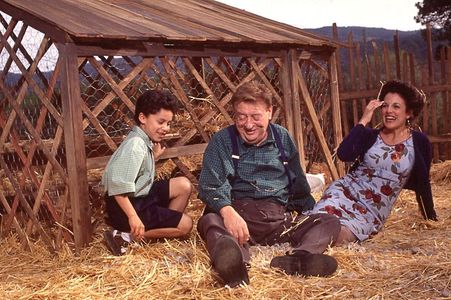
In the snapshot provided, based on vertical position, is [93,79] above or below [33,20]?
below

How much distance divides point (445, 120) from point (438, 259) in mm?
7117

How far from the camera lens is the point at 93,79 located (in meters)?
7.04

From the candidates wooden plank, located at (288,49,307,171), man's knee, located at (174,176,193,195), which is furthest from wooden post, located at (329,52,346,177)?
man's knee, located at (174,176,193,195)

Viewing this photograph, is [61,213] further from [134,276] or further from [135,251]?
[134,276]

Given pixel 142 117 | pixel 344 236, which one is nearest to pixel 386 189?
pixel 344 236

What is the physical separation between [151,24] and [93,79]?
2.90 feet

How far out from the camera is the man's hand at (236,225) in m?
4.58

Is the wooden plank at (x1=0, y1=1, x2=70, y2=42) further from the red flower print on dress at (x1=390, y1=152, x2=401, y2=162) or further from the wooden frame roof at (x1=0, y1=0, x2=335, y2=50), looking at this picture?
the red flower print on dress at (x1=390, y1=152, x2=401, y2=162)

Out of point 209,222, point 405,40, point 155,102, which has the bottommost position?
point 209,222

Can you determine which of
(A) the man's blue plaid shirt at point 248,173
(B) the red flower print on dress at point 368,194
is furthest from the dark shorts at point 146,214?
(B) the red flower print on dress at point 368,194

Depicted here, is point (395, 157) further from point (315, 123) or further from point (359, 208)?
point (315, 123)

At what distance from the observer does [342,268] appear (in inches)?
187

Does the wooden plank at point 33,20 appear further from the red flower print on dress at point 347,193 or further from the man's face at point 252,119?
the red flower print on dress at point 347,193

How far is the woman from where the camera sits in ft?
18.3
